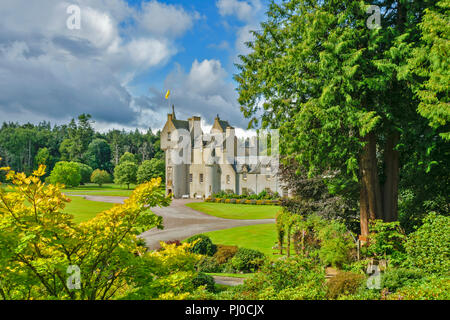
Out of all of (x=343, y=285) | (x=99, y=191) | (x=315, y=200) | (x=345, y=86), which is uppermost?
(x=345, y=86)

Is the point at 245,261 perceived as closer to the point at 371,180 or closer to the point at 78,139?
the point at 371,180

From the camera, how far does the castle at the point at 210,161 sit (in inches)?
1954

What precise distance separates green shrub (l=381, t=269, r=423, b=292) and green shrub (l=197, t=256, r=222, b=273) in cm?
941

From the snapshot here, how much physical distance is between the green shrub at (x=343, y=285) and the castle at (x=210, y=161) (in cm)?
3855

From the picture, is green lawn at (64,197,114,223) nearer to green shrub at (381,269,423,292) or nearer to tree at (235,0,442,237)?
tree at (235,0,442,237)

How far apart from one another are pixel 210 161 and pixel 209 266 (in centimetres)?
3506

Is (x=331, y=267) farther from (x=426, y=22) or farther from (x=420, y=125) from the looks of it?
(x=426, y=22)

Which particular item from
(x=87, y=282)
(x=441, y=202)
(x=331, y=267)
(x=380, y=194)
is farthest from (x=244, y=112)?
(x=87, y=282)

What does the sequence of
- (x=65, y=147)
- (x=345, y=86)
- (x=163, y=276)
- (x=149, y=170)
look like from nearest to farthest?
(x=163, y=276)
(x=345, y=86)
(x=149, y=170)
(x=65, y=147)

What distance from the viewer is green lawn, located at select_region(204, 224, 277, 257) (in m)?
21.2

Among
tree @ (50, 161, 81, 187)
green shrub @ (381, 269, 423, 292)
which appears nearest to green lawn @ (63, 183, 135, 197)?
tree @ (50, 161, 81, 187)

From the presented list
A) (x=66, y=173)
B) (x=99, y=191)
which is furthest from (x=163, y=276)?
(x=99, y=191)

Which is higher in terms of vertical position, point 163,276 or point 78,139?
point 78,139

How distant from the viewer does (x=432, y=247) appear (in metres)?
10.3
